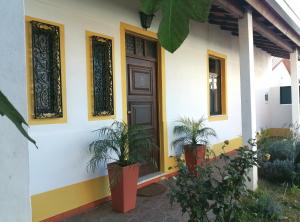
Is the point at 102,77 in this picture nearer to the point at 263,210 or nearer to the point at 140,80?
the point at 140,80

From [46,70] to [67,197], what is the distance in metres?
1.62

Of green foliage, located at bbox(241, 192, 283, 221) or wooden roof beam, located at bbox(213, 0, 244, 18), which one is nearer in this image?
green foliage, located at bbox(241, 192, 283, 221)

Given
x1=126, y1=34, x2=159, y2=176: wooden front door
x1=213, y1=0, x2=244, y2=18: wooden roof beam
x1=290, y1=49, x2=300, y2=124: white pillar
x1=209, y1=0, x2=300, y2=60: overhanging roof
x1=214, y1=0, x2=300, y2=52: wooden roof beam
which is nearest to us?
x1=213, y1=0, x2=244, y2=18: wooden roof beam

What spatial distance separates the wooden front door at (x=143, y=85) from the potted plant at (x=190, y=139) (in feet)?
1.79

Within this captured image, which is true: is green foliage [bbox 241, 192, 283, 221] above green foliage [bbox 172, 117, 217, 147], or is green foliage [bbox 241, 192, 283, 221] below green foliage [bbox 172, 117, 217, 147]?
below

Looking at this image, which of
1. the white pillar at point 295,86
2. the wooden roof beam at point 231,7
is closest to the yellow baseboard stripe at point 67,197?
the wooden roof beam at point 231,7

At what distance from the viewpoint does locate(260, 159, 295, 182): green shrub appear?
5.35 m

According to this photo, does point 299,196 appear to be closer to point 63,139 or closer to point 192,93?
point 192,93

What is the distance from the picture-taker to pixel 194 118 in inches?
265

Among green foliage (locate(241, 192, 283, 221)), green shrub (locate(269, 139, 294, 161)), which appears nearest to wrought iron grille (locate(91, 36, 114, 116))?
green foliage (locate(241, 192, 283, 221))

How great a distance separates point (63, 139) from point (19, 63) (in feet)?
7.77

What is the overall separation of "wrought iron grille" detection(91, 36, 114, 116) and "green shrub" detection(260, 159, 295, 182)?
305 cm

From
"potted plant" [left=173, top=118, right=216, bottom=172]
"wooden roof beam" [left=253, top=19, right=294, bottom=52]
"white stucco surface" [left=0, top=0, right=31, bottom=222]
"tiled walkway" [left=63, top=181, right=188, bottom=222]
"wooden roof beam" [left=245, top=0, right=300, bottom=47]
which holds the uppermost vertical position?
"wooden roof beam" [left=245, top=0, right=300, bottom=47]

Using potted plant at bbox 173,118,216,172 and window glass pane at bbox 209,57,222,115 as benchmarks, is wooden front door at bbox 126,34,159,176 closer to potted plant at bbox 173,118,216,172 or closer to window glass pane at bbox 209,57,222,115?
potted plant at bbox 173,118,216,172
